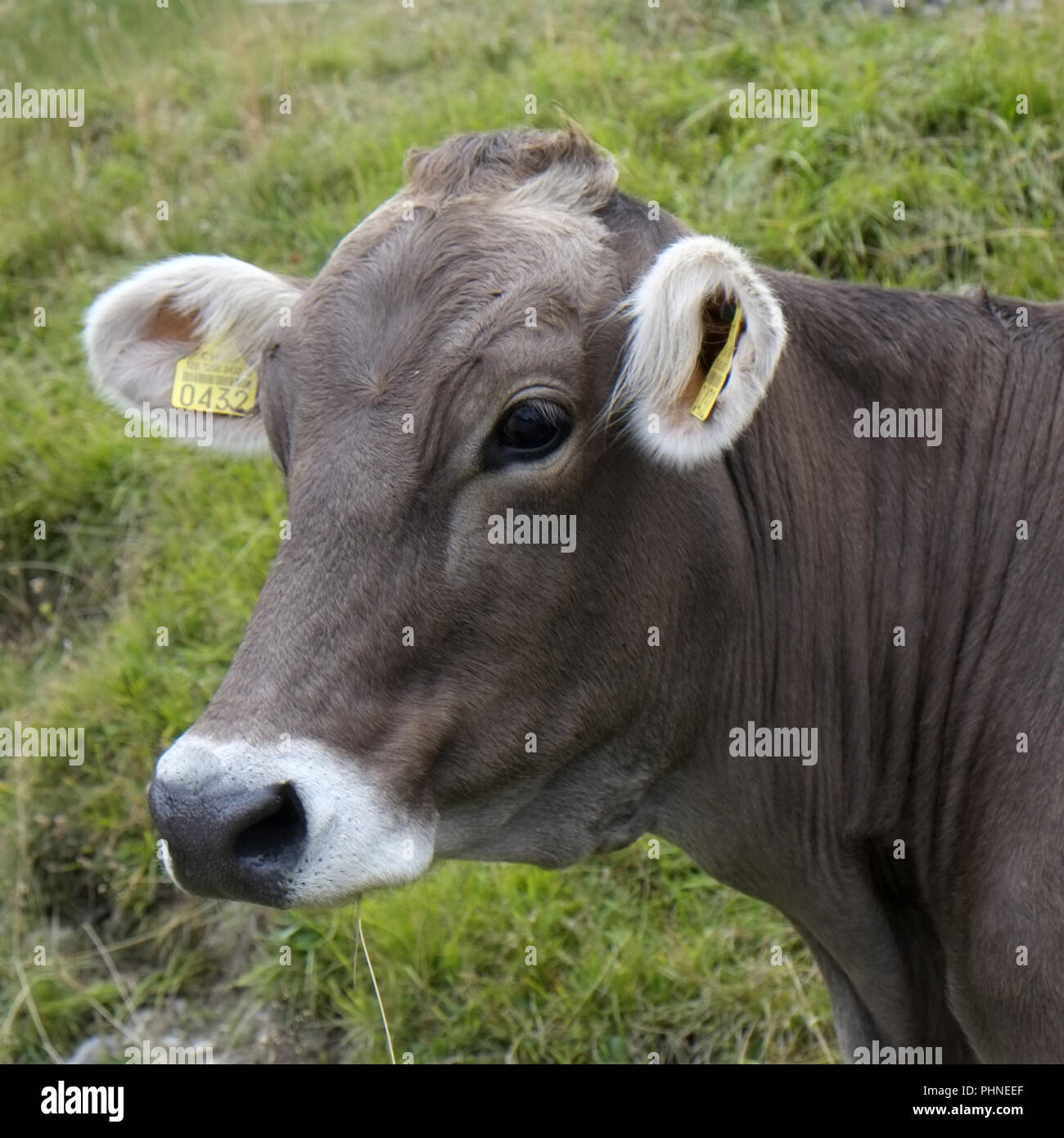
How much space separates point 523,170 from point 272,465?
3.45 metres

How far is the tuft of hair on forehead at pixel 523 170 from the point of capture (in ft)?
11.9

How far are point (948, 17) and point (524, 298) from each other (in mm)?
5142

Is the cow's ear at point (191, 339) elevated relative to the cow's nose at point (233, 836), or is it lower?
elevated

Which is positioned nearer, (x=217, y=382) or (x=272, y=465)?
(x=217, y=382)

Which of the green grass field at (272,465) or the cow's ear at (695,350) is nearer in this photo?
the cow's ear at (695,350)

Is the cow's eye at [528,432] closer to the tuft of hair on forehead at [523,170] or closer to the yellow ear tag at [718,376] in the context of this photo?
the yellow ear tag at [718,376]

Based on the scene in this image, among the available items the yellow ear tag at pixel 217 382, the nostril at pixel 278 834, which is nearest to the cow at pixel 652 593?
the nostril at pixel 278 834

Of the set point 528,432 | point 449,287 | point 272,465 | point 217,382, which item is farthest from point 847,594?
point 272,465

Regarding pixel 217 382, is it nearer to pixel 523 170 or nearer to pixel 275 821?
pixel 523 170

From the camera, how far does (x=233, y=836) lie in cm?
296

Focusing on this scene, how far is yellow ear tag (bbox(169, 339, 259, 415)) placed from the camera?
422 centimetres

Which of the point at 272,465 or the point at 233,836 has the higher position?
the point at 272,465

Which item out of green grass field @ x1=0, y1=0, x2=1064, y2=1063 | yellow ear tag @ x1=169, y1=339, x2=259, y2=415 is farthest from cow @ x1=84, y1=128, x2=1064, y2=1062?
green grass field @ x1=0, y1=0, x2=1064, y2=1063

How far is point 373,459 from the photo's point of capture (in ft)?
10.5
